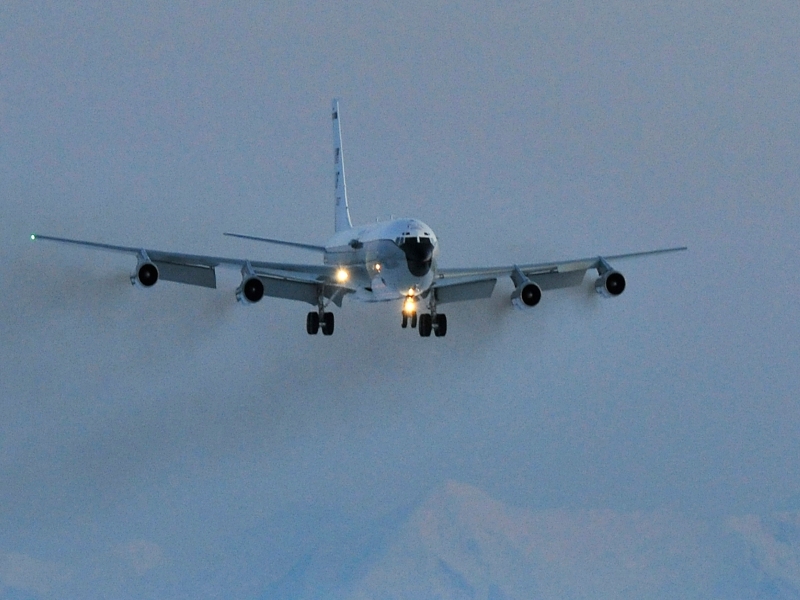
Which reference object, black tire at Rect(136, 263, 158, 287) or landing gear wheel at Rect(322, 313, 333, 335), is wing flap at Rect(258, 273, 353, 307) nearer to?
landing gear wheel at Rect(322, 313, 333, 335)

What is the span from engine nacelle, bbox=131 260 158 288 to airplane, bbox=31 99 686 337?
0.05 metres

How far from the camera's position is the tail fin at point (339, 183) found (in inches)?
4091

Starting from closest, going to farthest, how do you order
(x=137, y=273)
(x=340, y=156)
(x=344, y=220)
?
1. (x=137, y=273)
2. (x=344, y=220)
3. (x=340, y=156)

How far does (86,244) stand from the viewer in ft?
252

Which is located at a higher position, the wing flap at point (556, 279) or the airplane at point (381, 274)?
the wing flap at point (556, 279)

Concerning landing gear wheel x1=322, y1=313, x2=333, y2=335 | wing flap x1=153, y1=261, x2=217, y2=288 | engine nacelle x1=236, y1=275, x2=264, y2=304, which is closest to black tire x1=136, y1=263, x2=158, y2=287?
wing flap x1=153, y1=261, x2=217, y2=288

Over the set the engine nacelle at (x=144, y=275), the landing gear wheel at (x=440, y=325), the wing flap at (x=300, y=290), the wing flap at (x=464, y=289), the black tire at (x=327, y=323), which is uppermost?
the wing flap at (x=300, y=290)

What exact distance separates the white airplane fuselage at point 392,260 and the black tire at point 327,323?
5.52 meters

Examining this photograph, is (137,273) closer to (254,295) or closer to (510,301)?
(254,295)

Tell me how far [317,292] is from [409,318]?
21.0 ft

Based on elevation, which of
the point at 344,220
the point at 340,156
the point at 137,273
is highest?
the point at 340,156

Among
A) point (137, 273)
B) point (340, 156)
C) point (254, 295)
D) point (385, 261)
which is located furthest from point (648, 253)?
point (340, 156)

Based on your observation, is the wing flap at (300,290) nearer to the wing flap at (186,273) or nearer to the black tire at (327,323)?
the black tire at (327,323)

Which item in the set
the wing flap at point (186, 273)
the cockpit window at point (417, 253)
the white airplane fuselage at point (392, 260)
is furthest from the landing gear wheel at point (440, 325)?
the wing flap at point (186, 273)
